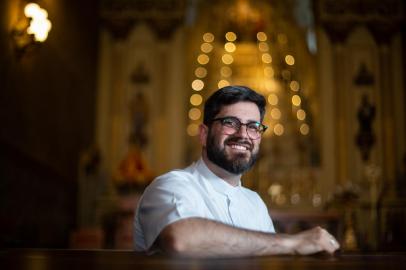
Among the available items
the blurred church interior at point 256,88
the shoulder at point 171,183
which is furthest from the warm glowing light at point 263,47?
the shoulder at point 171,183

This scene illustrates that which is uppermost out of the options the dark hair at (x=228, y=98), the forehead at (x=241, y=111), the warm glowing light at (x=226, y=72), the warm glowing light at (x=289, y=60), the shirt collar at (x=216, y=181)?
the warm glowing light at (x=289, y=60)

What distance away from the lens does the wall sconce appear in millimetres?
7133

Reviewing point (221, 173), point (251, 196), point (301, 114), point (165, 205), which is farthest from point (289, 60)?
point (165, 205)

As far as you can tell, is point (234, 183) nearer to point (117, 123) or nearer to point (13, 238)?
point (13, 238)

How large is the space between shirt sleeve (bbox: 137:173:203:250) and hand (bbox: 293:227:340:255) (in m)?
0.40

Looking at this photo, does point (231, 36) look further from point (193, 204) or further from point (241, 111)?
point (193, 204)

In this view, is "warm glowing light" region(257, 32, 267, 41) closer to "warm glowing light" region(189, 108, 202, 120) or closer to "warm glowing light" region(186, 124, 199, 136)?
"warm glowing light" region(189, 108, 202, 120)

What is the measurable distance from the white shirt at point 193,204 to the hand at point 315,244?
1.17 feet

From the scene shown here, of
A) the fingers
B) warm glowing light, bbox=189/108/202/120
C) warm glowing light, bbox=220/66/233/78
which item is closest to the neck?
the fingers

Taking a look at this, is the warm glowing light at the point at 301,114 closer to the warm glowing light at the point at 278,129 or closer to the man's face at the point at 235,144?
the warm glowing light at the point at 278,129

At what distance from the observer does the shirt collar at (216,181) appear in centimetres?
285

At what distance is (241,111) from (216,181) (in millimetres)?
319

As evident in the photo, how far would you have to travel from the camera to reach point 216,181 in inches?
113

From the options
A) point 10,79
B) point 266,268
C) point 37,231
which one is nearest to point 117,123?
point 37,231
